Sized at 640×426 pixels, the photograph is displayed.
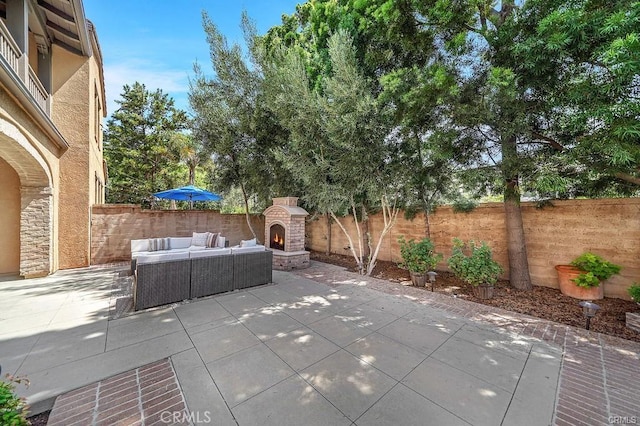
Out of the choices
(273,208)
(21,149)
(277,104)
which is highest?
(277,104)

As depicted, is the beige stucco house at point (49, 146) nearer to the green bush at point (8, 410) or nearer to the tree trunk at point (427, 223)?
the green bush at point (8, 410)

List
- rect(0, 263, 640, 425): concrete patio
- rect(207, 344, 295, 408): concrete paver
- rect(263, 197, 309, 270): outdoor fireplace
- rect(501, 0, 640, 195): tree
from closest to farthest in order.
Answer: rect(0, 263, 640, 425): concrete patio, rect(207, 344, 295, 408): concrete paver, rect(501, 0, 640, 195): tree, rect(263, 197, 309, 270): outdoor fireplace

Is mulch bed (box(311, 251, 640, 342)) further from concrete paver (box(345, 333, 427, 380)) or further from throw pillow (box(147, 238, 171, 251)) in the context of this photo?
throw pillow (box(147, 238, 171, 251))

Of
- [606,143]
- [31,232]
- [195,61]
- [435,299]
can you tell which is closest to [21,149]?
[31,232]

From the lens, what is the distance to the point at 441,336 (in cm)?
346

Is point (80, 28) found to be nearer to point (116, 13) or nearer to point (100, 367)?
point (116, 13)

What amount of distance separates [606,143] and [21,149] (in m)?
10.1

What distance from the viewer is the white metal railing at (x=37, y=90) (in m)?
5.49

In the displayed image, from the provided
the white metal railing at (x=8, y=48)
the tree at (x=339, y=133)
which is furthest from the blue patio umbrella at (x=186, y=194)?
the white metal railing at (x=8, y=48)

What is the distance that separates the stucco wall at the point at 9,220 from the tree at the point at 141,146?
10443mm

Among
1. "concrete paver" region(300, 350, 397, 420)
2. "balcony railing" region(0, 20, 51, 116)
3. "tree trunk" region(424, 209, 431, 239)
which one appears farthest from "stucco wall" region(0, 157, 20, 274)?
"tree trunk" region(424, 209, 431, 239)

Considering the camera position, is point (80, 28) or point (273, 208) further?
point (273, 208)

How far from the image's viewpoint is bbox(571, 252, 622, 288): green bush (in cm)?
448

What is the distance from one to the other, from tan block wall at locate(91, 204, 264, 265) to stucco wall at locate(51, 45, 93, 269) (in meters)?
0.64
